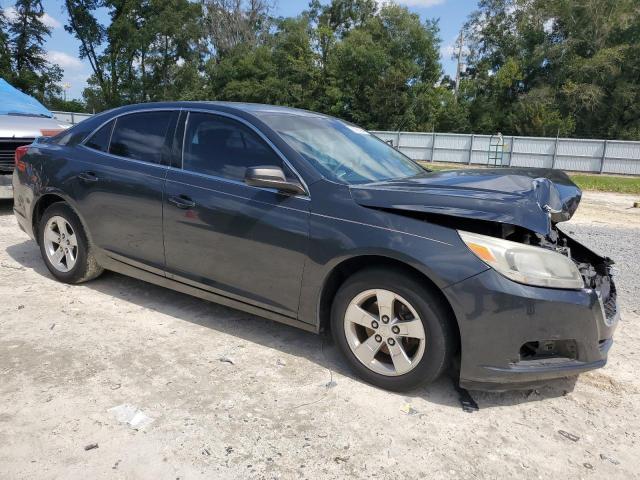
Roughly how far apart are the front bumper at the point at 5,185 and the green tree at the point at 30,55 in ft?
138

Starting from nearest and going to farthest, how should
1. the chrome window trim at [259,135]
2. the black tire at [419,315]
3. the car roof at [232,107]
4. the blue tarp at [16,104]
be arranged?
the black tire at [419,315]
the chrome window trim at [259,135]
the car roof at [232,107]
the blue tarp at [16,104]

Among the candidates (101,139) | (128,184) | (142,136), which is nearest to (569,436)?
(128,184)

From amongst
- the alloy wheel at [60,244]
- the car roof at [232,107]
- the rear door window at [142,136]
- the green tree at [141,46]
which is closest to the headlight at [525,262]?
the car roof at [232,107]

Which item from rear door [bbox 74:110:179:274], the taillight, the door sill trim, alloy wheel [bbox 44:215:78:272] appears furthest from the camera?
the taillight

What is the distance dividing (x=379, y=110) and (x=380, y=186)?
4271 cm

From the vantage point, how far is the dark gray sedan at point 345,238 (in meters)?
2.68

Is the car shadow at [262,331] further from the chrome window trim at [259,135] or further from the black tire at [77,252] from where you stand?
the chrome window trim at [259,135]

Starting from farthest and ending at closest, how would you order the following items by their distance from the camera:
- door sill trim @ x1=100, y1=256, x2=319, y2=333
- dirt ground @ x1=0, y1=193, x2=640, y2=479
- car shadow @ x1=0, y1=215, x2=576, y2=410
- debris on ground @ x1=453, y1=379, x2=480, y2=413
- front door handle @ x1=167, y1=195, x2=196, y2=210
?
front door handle @ x1=167, y1=195, x2=196, y2=210
door sill trim @ x1=100, y1=256, x2=319, y2=333
car shadow @ x1=0, y1=215, x2=576, y2=410
debris on ground @ x1=453, y1=379, x2=480, y2=413
dirt ground @ x1=0, y1=193, x2=640, y2=479

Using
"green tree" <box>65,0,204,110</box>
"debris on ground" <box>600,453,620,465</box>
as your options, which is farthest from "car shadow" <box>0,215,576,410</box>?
"green tree" <box>65,0,204,110</box>

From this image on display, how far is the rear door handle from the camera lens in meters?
4.19

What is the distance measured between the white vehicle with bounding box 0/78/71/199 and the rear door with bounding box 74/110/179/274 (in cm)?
325

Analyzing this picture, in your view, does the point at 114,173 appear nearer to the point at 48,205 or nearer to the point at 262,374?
Result: the point at 48,205

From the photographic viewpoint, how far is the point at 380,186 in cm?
315

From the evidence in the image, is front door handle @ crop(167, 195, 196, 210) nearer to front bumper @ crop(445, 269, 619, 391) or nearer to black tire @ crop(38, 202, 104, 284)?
black tire @ crop(38, 202, 104, 284)
